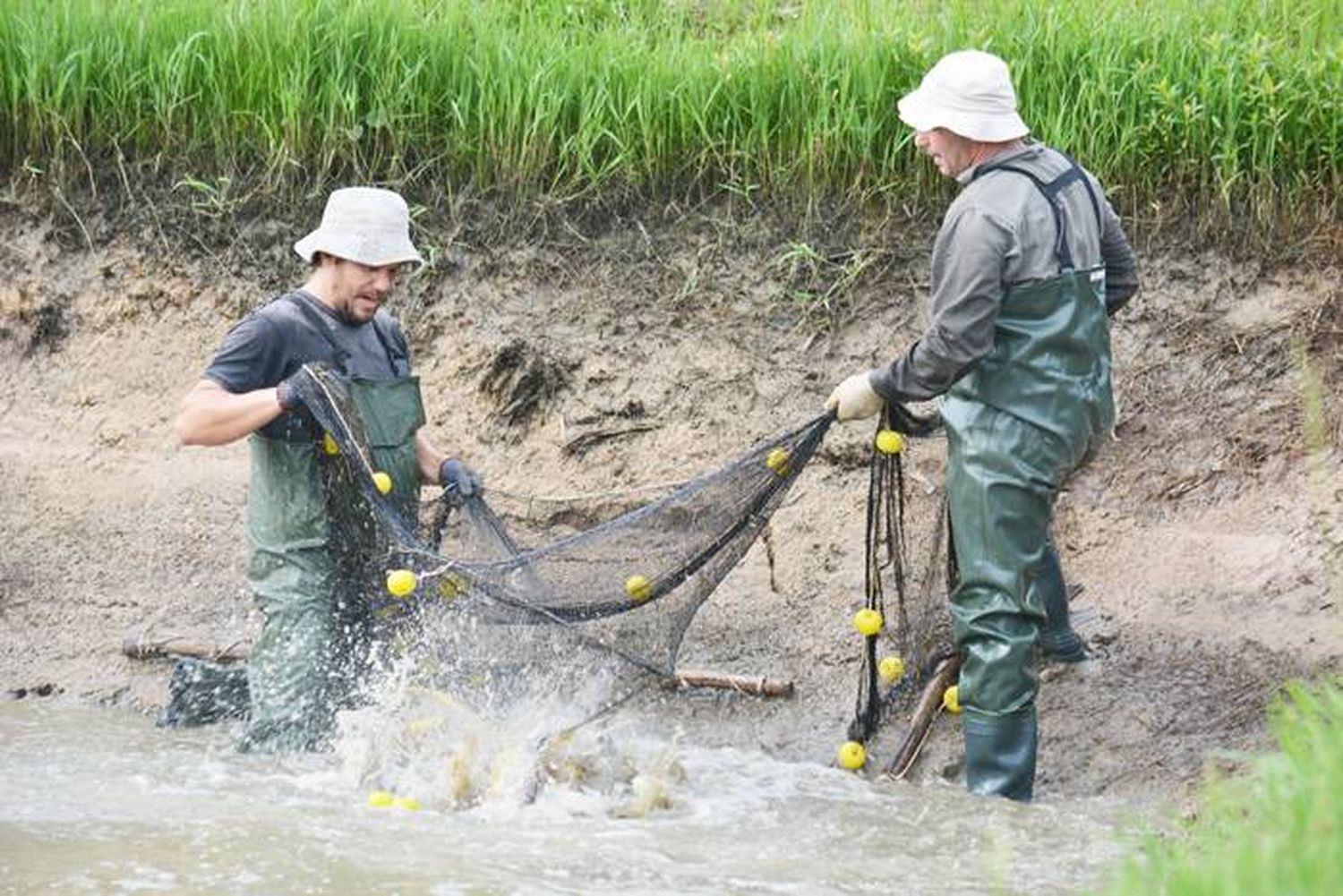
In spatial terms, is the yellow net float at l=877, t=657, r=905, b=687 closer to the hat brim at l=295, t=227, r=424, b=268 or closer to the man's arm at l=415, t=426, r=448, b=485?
the man's arm at l=415, t=426, r=448, b=485

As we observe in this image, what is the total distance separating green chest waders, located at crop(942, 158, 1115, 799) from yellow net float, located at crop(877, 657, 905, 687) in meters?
0.34

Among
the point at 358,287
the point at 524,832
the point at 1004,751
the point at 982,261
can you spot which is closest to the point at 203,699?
the point at 358,287

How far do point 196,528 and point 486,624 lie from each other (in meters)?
2.22

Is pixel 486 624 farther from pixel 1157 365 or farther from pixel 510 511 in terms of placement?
pixel 1157 365

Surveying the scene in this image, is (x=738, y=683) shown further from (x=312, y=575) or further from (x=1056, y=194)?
(x=1056, y=194)

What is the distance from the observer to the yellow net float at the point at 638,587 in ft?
21.2

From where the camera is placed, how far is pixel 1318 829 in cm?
334

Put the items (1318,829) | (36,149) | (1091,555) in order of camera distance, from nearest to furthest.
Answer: (1318,829) < (1091,555) < (36,149)

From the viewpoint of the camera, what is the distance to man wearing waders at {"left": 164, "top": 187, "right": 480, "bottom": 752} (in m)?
6.45

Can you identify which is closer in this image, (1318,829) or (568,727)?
(1318,829)

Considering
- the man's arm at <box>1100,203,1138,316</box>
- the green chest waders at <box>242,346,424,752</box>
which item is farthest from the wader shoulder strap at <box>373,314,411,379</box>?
the man's arm at <box>1100,203,1138,316</box>

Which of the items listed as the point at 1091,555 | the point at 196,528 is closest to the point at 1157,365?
the point at 1091,555

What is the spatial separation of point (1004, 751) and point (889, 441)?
0.99 metres

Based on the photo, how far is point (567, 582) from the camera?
646 cm
